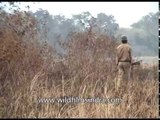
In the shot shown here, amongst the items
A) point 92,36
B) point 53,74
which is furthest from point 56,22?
point 53,74

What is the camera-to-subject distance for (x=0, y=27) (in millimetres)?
9422

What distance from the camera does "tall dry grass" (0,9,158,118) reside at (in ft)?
23.4

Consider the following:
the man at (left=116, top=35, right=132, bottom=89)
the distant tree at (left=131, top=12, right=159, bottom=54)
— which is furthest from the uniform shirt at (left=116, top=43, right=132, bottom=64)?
the distant tree at (left=131, top=12, right=159, bottom=54)

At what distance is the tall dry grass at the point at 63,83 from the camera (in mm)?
7117

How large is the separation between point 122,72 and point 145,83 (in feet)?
3.49

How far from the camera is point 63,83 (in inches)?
301

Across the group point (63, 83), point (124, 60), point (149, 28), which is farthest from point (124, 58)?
point (149, 28)

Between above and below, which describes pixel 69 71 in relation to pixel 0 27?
below

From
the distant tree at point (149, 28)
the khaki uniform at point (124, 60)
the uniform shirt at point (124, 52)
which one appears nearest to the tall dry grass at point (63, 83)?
the khaki uniform at point (124, 60)

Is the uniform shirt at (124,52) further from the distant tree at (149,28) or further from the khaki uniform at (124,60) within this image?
the distant tree at (149,28)

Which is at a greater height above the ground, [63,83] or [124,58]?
[124,58]

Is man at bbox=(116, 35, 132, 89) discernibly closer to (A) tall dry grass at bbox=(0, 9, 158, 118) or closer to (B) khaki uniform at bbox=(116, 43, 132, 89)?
(B) khaki uniform at bbox=(116, 43, 132, 89)

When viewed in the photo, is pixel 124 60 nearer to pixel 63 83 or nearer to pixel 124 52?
pixel 124 52

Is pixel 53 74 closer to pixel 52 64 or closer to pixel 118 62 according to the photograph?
pixel 52 64
